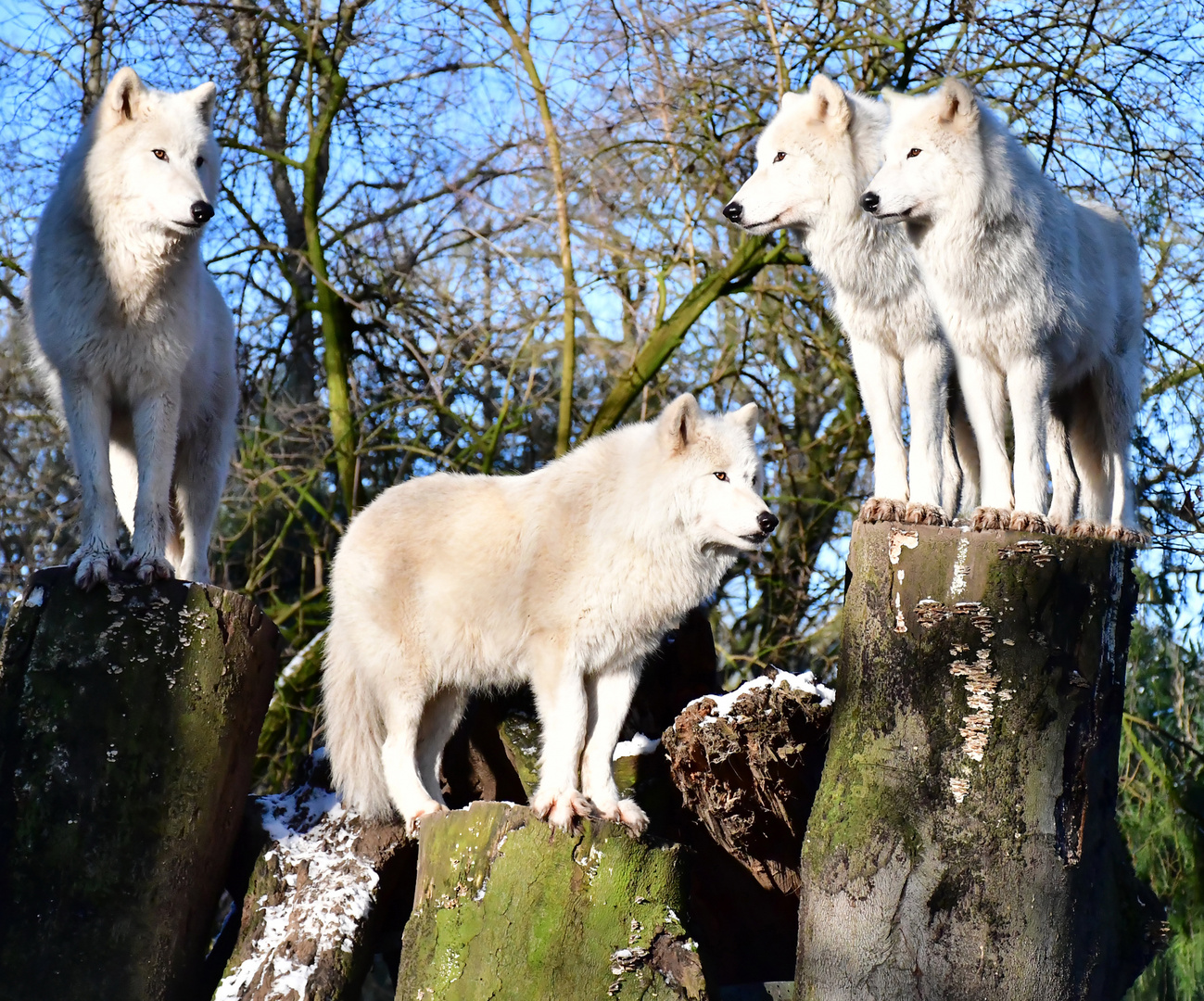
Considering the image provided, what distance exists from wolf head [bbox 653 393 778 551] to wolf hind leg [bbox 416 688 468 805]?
1.35 m

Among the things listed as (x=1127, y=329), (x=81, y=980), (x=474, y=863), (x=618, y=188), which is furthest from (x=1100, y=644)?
(x=618, y=188)

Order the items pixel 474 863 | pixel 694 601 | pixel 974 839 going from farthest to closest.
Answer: pixel 694 601
pixel 474 863
pixel 974 839

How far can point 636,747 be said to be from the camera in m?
5.49

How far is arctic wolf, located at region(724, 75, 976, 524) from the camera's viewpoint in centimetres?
516

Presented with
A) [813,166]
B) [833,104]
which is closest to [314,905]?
[813,166]

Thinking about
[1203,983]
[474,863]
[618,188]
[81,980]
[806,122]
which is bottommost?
[1203,983]

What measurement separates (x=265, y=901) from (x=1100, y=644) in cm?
356

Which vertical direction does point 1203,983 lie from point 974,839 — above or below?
below

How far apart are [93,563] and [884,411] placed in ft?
10.9

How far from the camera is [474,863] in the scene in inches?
181

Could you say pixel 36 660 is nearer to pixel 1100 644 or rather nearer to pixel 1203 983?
pixel 1100 644

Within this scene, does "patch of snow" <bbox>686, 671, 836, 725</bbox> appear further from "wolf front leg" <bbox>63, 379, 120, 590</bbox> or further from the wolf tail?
"wolf front leg" <bbox>63, 379, 120, 590</bbox>

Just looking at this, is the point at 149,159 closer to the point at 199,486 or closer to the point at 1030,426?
the point at 199,486

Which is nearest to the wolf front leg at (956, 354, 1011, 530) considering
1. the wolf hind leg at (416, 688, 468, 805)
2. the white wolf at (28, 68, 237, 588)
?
the wolf hind leg at (416, 688, 468, 805)
